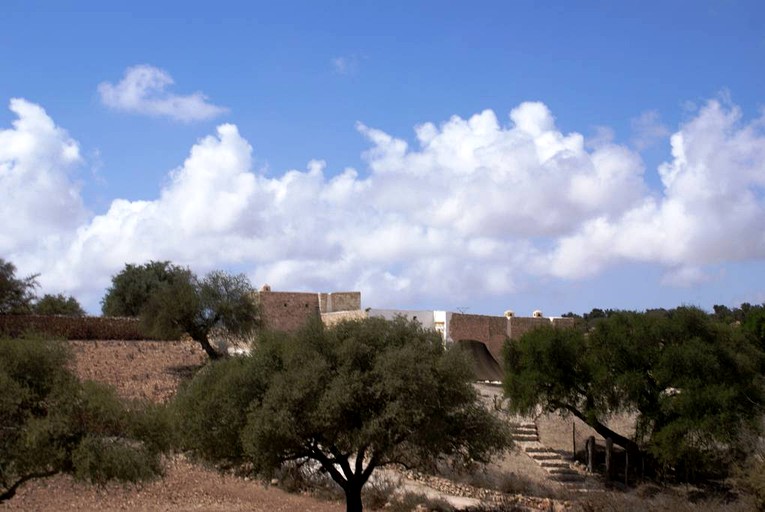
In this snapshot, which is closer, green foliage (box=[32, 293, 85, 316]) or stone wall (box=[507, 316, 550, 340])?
stone wall (box=[507, 316, 550, 340])

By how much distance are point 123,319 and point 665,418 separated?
2659cm

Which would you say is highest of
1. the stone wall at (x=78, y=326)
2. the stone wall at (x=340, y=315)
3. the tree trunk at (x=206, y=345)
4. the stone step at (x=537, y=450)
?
the stone wall at (x=340, y=315)

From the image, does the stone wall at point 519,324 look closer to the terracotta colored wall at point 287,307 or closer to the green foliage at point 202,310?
the terracotta colored wall at point 287,307

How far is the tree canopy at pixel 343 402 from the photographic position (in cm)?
1933

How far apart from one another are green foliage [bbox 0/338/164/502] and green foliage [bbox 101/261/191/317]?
4284 cm

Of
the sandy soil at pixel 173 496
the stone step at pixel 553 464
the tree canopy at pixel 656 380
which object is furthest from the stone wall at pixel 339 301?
the sandy soil at pixel 173 496

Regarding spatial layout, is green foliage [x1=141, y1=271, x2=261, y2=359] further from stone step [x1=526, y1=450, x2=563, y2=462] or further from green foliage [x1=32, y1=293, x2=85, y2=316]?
green foliage [x1=32, y1=293, x2=85, y2=316]

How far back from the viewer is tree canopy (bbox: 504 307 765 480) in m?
30.5

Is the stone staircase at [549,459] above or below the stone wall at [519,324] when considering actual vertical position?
below

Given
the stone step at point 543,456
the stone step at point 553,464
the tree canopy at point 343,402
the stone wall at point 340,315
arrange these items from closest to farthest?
the tree canopy at point 343,402
the stone step at point 553,464
the stone step at point 543,456
the stone wall at point 340,315

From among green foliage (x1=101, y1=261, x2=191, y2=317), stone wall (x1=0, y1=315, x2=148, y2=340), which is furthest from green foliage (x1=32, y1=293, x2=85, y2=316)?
stone wall (x1=0, y1=315, x2=148, y2=340)

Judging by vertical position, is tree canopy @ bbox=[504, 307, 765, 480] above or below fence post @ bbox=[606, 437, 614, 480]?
above

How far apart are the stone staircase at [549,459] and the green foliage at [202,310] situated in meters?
13.1

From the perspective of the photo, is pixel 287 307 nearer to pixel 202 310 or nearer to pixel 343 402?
pixel 202 310
